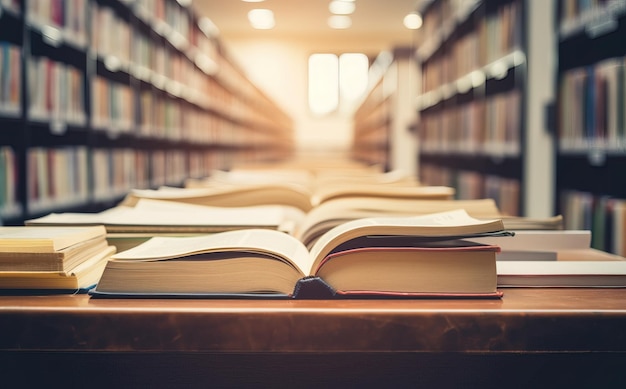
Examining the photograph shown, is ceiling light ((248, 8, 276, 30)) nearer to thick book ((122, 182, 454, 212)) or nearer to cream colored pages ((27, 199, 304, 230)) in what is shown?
thick book ((122, 182, 454, 212))

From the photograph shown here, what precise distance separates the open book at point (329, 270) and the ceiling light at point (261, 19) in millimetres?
10485

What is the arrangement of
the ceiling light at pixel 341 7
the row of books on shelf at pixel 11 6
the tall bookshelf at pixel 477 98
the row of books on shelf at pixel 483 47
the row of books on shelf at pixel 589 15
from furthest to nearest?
1. the ceiling light at pixel 341 7
2. the row of books on shelf at pixel 483 47
3. the tall bookshelf at pixel 477 98
4. the row of books on shelf at pixel 11 6
5. the row of books on shelf at pixel 589 15

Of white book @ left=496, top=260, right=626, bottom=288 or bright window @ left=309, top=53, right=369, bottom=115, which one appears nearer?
white book @ left=496, top=260, right=626, bottom=288

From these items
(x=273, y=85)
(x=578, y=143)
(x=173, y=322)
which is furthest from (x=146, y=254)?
(x=273, y=85)

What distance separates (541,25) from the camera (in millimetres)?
2875

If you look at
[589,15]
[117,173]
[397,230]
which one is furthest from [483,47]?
[397,230]

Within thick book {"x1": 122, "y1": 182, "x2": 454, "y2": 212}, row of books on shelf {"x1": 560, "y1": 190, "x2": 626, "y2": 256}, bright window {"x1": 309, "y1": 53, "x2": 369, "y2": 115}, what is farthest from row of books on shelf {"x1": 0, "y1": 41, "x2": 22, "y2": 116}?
bright window {"x1": 309, "y1": 53, "x2": 369, "y2": 115}

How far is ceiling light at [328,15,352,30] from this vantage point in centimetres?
1137

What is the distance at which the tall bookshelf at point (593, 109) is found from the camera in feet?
7.50

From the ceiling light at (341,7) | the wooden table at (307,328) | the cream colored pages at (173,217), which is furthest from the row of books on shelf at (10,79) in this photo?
the ceiling light at (341,7)

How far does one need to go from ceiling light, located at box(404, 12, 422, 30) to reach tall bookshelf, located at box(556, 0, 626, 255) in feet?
28.2

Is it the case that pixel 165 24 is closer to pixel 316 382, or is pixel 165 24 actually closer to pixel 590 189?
pixel 590 189

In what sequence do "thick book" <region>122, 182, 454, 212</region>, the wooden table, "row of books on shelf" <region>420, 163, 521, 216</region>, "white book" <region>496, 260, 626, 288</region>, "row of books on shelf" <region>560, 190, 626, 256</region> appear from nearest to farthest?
the wooden table
"white book" <region>496, 260, 626, 288</region>
"thick book" <region>122, 182, 454, 212</region>
"row of books on shelf" <region>560, 190, 626, 256</region>
"row of books on shelf" <region>420, 163, 521, 216</region>

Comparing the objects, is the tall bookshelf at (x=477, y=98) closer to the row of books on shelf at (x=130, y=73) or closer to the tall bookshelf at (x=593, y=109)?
the tall bookshelf at (x=593, y=109)
